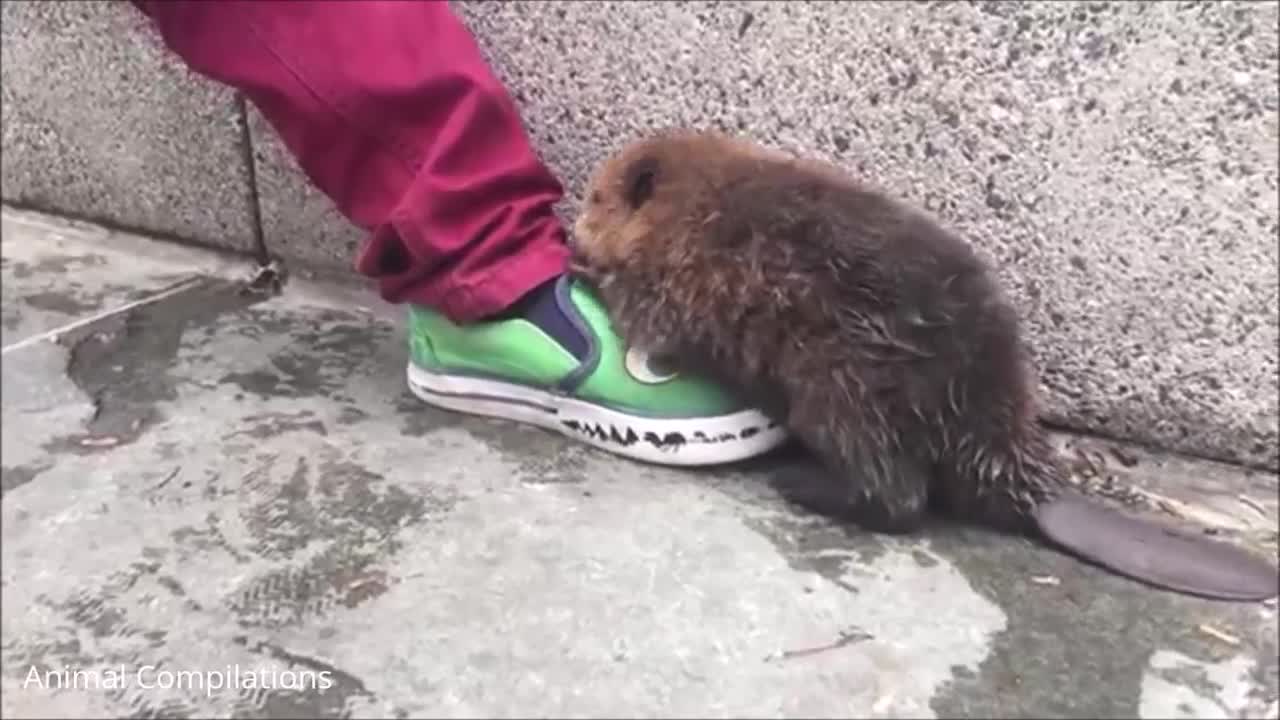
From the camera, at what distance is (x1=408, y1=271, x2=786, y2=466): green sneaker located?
1.47 meters

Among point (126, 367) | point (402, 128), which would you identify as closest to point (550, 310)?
point (402, 128)

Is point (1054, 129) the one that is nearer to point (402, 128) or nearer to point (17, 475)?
point (402, 128)

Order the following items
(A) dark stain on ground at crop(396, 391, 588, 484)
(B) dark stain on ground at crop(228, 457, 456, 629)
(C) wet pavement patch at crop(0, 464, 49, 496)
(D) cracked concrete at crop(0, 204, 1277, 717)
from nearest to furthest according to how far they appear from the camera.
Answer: (C) wet pavement patch at crop(0, 464, 49, 496), (D) cracked concrete at crop(0, 204, 1277, 717), (B) dark stain on ground at crop(228, 457, 456, 629), (A) dark stain on ground at crop(396, 391, 588, 484)

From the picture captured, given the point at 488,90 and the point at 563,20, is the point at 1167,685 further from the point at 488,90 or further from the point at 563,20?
the point at 563,20

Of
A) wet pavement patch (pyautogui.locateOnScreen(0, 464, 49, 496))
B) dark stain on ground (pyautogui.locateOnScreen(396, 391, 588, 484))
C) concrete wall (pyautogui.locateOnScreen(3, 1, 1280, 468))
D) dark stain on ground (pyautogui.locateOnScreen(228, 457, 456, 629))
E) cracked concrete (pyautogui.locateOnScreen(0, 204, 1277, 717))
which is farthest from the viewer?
dark stain on ground (pyautogui.locateOnScreen(396, 391, 588, 484))

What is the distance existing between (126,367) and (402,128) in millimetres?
400

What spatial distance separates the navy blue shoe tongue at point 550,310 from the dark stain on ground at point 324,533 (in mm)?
212

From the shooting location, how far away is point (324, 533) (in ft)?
4.44

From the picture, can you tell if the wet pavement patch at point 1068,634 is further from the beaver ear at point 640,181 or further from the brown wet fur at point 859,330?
the beaver ear at point 640,181

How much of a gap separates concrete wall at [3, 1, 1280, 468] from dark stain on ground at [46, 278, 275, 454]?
1.65 ft

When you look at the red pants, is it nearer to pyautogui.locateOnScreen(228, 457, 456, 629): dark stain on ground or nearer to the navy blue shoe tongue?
the navy blue shoe tongue

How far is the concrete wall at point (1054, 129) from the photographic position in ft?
4.51

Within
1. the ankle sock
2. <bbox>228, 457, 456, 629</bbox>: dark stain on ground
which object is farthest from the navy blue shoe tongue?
<bbox>228, 457, 456, 629</bbox>: dark stain on ground

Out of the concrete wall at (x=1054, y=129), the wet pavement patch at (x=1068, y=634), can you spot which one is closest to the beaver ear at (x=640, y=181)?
the concrete wall at (x=1054, y=129)
